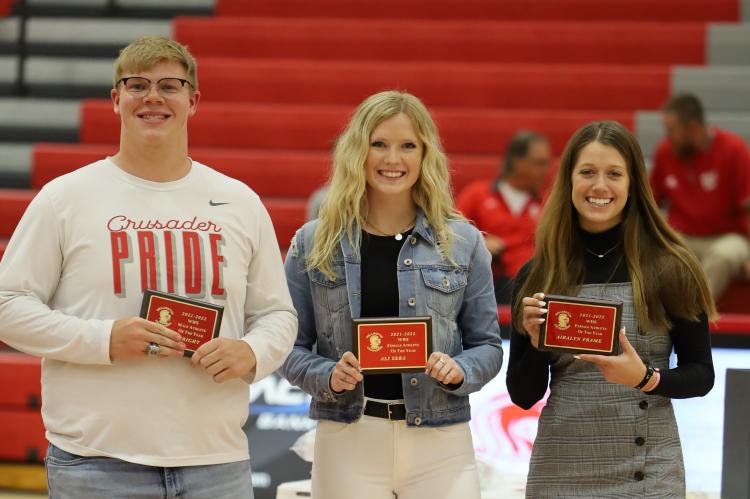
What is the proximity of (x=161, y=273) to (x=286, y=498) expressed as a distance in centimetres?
154

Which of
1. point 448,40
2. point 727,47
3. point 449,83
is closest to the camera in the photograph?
point 449,83

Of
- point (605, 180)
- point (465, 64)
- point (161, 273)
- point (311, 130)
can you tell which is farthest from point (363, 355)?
point (465, 64)

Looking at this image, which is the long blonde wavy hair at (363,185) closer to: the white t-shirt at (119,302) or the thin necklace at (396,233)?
the thin necklace at (396,233)

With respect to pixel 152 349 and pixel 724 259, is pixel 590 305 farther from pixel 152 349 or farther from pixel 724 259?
pixel 724 259

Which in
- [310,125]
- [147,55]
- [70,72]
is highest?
[70,72]

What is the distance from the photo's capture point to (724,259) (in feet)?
19.3

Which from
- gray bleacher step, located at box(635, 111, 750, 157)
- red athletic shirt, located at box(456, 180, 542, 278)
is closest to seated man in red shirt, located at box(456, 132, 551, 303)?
red athletic shirt, located at box(456, 180, 542, 278)

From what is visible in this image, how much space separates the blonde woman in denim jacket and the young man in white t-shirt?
27cm

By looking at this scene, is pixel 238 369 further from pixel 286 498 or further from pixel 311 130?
pixel 311 130

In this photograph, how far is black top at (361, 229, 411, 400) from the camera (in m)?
A: 2.90

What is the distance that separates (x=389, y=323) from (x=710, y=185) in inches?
149

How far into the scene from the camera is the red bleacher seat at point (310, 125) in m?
7.09

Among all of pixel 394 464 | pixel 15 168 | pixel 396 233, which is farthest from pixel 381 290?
pixel 15 168

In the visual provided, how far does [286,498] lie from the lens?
152 inches
